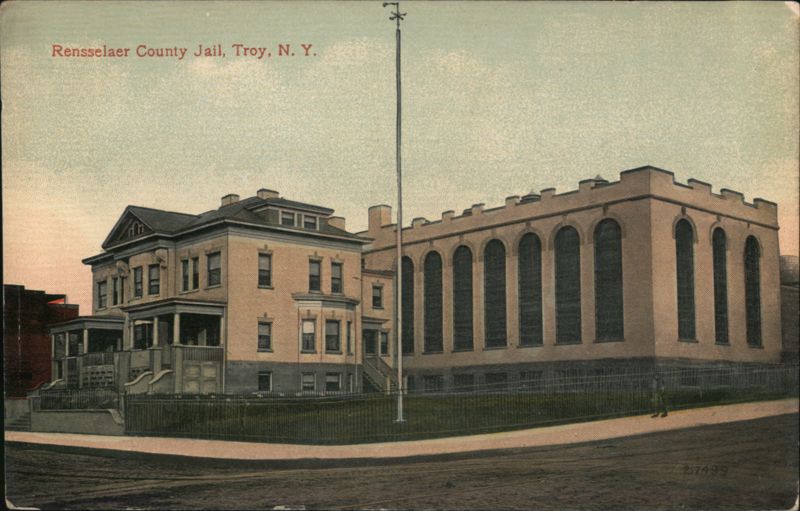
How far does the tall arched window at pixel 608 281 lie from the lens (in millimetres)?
26984

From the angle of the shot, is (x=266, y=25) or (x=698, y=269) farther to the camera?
(x=698, y=269)

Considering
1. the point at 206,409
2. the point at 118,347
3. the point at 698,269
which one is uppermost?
the point at 698,269

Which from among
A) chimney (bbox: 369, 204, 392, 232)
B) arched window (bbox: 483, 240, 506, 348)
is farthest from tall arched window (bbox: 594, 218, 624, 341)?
chimney (bbox: 369, 204, 392, 232)

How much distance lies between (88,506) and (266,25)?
920 cm

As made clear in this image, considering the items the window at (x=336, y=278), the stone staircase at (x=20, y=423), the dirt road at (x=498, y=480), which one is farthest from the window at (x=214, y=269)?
the stone staircase at (x=20, y=423)

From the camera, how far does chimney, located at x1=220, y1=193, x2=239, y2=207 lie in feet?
59.7

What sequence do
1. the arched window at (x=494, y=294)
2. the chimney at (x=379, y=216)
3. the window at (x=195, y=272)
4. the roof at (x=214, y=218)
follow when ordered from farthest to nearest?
1. the arched window at (x=494, y=294)
2. the window at (x=195, y=272)
3. the chimney at (x=379, y=216)
4. the roof at (x=214, y=218)

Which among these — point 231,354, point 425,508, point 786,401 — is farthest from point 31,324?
point 786,401

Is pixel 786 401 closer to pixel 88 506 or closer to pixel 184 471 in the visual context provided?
pixel 184 471

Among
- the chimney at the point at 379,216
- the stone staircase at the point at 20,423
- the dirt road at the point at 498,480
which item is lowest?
the dirt road at the point at 498,480

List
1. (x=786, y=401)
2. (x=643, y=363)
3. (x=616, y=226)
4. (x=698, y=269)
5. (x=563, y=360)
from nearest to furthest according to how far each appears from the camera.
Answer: (x=786, y=401) < (x=698, y=269) < (x=643, y=363) < (x=616, y=226) < (x=563, y=360)

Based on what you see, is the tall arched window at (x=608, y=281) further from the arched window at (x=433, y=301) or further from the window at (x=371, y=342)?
the window at (x=371, y=342)

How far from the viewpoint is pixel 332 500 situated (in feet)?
52.1

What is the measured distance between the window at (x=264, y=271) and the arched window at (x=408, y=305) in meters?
8.99
